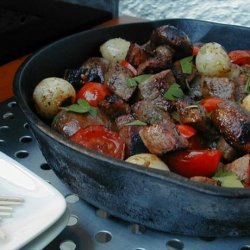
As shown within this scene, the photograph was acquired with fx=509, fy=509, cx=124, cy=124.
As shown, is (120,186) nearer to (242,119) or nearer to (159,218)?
(159,218)

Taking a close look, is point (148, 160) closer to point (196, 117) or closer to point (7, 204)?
point (196, 117)

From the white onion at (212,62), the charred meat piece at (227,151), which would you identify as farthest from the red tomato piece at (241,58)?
the charred meat piece at (227,151)

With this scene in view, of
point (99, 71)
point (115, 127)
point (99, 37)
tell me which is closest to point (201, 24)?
point (99, 37)

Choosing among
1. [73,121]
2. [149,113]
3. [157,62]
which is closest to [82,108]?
[73,121]

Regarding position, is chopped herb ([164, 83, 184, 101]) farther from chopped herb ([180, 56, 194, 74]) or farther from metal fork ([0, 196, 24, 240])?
metal fork ([0, 196, 24, 240])

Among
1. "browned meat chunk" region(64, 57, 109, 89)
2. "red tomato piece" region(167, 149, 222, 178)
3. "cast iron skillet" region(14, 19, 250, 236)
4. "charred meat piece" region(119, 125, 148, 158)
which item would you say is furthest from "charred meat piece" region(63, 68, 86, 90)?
"red tomato piece" region(167, 149, 222, 178)
